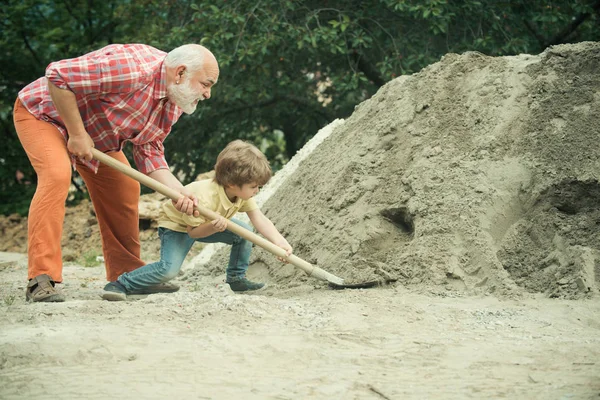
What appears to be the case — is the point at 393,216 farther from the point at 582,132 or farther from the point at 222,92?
the point at 222,92

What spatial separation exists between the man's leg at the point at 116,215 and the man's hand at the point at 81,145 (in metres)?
0.53

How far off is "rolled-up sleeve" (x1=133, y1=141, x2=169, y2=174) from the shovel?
0.57 feet

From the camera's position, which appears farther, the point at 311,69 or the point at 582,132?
the point at 311,69

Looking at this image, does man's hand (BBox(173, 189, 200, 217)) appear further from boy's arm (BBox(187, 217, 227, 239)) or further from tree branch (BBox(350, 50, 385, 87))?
tree branch (BBox(350, 50, 385, 87))

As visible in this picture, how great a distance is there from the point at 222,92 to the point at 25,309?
618 cm

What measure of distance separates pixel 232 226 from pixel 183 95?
0.82 metres

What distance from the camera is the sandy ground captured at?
10.1ft

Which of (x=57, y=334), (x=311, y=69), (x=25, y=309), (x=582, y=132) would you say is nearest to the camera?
(x=57, y=334)

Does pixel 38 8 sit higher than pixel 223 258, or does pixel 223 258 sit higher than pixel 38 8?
pixel 38 8

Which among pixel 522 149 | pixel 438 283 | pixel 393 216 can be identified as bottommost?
pixel 438 283

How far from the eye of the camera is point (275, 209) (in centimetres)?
638

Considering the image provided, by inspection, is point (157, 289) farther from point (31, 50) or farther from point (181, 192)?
point (31, 50)

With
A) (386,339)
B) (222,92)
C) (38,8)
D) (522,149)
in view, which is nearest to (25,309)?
(386,339)

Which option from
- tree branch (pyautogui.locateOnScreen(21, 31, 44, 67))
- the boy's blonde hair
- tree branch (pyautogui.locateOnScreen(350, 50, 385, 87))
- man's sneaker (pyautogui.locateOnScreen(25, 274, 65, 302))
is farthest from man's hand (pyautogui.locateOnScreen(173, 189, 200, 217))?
tree branch (pyautogui.locateOnScreen(21, 31, 44, 67))
